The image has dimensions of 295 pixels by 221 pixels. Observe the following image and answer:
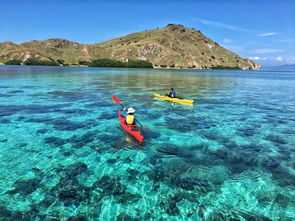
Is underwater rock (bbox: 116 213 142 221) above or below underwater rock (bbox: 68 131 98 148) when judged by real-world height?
below

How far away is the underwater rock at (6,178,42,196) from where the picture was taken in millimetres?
8531

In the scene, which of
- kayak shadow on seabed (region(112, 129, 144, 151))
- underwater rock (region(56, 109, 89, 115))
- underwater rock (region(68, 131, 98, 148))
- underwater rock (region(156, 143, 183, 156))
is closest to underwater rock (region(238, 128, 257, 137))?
underwater rock (region(156, 143, 183, 156))

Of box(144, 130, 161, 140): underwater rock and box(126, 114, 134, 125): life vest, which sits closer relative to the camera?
box(126, 114, 134, 125): life vest

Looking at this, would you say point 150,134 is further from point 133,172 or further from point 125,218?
point 125,218

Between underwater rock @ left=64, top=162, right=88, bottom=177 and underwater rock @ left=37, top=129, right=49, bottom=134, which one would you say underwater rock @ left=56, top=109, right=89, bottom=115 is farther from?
underwater rock @ left=64, top=162, right=88, bottom=177

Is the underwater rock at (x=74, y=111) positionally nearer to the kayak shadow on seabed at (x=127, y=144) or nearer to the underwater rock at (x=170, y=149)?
the kayak shadow on seabed at (x=127, y=144)

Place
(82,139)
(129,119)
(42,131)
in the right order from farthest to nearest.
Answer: (42,131) → (82,139) → (129,119)

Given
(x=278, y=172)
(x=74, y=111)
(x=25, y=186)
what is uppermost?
(x=74, y=111)

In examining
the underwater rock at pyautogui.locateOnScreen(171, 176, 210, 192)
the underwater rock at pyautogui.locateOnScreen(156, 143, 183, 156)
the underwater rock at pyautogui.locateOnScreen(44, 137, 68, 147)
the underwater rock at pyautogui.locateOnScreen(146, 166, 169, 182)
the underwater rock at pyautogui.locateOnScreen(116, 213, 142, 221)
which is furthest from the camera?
the underwater rock at pyautogui.locateOnScreen(44, 137, 68, 147)

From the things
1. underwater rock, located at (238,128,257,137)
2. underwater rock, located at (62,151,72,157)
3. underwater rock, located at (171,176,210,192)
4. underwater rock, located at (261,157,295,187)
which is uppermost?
underwater rock, located at (238,128,257,137)

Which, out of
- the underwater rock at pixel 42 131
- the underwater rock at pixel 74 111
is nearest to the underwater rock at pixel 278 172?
the underwater rock at pixel 42 131

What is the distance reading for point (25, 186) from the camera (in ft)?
29.3

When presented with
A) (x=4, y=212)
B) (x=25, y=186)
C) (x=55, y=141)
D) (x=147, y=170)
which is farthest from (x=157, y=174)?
(x=55, y=141)

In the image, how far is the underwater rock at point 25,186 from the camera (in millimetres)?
8531
